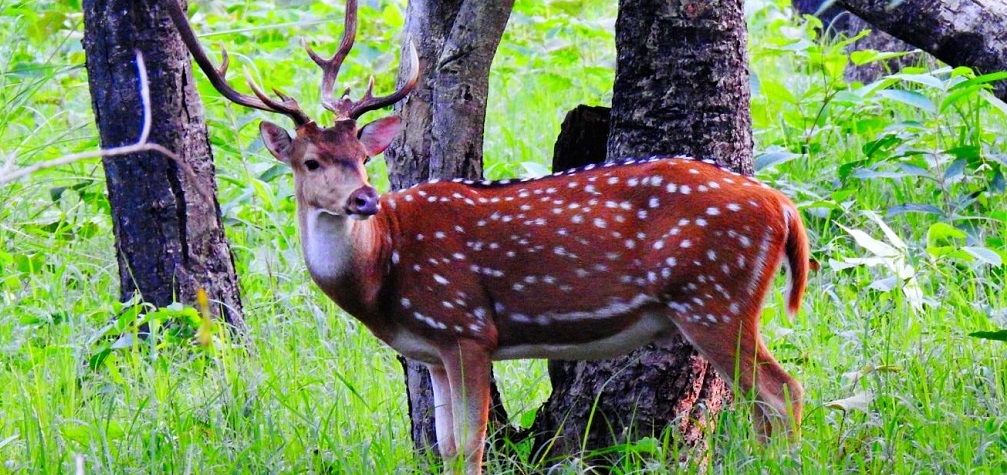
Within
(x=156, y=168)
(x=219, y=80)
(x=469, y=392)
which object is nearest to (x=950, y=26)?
(x=469, y=392)

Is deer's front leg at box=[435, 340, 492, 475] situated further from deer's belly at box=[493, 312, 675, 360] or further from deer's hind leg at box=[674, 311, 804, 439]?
deer's hind leg at box=[674, 311, 804, 439]

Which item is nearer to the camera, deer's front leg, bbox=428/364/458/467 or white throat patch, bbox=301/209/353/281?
white throat patch, bbox=301/209/353/281

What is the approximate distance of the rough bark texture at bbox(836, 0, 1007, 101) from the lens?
586 centimetres

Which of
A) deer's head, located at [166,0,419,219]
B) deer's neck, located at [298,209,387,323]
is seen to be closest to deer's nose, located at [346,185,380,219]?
deer's head, located at [166,0,419,219]

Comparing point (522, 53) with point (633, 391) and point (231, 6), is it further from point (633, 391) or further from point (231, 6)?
point (633, 391)

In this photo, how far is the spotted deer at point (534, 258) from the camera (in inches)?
169

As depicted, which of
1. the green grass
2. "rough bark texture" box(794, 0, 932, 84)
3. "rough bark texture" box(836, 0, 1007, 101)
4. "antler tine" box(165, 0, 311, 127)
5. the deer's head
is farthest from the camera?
"rough bark texture" box(794, 0, 932, 84)

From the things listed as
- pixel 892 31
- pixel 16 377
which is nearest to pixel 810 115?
pixel 892 31

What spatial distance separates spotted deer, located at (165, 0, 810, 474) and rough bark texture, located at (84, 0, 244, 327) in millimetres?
1656

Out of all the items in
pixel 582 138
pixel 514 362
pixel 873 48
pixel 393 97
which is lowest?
pixel 514 362

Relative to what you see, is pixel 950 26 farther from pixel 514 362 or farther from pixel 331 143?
pixel 331 143

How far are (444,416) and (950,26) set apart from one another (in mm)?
3027

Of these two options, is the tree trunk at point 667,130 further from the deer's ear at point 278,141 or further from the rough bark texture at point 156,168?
the rough bark texture at point 156,168

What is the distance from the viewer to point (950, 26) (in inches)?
236
